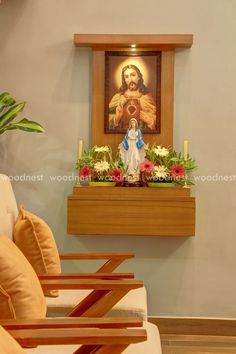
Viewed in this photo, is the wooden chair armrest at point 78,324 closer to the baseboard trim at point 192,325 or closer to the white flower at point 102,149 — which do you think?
the white flower at point 102,149

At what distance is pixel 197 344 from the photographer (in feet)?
11.4

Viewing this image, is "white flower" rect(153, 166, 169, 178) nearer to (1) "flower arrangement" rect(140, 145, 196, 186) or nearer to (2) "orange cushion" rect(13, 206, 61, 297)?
(1) "flower arrangement" rect(140, 145, 196, 186)

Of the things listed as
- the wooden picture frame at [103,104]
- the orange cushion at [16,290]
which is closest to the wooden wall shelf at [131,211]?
the wooden picture frame at [103,104]

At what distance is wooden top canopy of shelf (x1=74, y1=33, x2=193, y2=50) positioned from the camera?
3.56m

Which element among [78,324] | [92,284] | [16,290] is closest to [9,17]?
[92,284]

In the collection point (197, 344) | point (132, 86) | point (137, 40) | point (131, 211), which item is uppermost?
point (137, 40)

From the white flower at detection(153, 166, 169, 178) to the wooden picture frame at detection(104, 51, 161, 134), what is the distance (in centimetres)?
33

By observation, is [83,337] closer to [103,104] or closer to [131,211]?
[131,211]

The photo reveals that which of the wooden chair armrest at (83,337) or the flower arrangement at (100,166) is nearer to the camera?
the wooden chair armrest at (83,337)

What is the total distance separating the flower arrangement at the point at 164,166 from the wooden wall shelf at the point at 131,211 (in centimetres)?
8

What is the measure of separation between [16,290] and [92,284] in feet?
1.32

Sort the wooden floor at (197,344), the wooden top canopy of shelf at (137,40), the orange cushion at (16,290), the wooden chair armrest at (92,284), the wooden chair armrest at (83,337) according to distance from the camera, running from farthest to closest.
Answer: the wooden top canopy of shelf at (137,40) < the wooden floor at (197,344) < the wooden chair armrest at (92,284) < the orange cushion at (16,290) < the wooden chair armrest at (83,337)

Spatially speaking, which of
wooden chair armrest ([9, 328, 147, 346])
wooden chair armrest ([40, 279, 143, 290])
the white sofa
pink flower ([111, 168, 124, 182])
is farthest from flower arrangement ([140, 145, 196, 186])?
wooden chair armrest ([9, 328, 147, 346])

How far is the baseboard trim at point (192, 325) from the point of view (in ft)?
12.0
